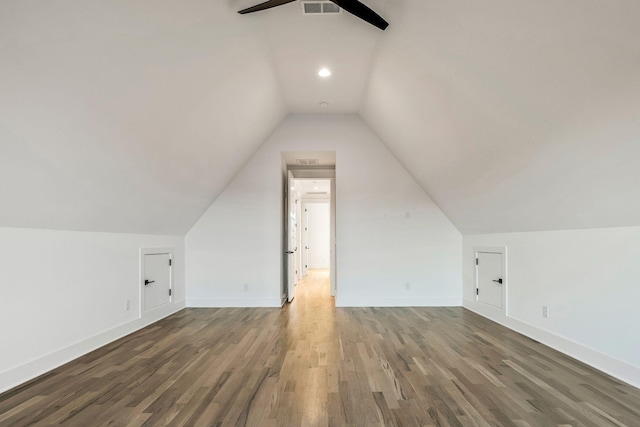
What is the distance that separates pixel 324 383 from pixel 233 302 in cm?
315

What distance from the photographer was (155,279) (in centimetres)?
457

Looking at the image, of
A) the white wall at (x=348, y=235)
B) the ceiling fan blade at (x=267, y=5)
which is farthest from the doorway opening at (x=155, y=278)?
the ceiling fan blade at (x=267, y=5)

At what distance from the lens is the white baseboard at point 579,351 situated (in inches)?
101

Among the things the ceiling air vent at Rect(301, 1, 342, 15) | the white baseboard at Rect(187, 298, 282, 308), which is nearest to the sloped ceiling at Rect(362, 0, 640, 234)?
the ceiling air vent at Rect(301, 1, 342, 15)

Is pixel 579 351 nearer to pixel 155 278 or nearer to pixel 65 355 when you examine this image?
pixel 65 355

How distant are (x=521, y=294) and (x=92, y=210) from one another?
176 inches

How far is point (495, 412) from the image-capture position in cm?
214

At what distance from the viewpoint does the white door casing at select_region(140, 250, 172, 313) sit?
14.1 ft

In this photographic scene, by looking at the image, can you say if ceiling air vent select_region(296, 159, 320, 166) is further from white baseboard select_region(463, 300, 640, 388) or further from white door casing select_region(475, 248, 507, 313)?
white baseboard select_region(463, 300, 640, 388)

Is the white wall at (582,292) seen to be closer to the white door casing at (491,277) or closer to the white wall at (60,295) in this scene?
the white door casing at (491,277)

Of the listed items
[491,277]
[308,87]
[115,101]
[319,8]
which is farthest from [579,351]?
[115,101]

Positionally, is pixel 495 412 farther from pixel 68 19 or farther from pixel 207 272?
pixel 207 272

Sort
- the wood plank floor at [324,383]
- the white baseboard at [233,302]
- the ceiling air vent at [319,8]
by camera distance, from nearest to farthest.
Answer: the wood plank floor at [324,383] → the ceiling air vent at [319,8] → the white baseboard at [233,302]

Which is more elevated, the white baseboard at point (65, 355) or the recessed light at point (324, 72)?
the recessed light at point (324, 72)
